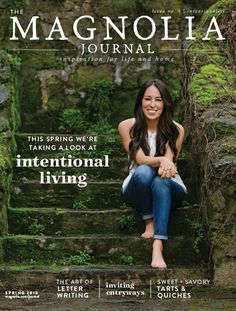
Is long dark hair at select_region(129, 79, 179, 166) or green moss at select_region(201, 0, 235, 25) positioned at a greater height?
green moss at select_region(201, 0, 235, 25)

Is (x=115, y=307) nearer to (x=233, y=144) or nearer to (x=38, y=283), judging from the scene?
(x=38, y=283)

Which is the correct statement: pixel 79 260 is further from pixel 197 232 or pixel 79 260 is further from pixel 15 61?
pixel 15 61

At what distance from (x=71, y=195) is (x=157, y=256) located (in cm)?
102

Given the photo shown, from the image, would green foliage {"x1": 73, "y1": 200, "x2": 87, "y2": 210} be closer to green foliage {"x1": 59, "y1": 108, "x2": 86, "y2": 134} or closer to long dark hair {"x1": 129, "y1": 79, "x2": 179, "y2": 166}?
long dark hair {"x1": 129, "y1": 79, "x2": 179, "y2": 166}

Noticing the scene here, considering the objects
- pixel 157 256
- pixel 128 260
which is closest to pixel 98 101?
pixel 128 260

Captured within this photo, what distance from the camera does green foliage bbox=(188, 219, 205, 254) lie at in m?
4.78

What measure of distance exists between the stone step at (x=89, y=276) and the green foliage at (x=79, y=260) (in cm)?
16

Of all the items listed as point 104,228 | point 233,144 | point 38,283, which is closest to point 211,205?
point 233,144

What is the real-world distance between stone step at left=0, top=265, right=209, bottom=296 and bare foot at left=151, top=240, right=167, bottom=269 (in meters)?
0.05

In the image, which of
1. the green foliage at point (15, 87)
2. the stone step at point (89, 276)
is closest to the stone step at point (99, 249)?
the stone step at point (89, 276)

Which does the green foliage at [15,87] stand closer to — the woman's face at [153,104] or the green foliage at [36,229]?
the green foliage at [36,229]

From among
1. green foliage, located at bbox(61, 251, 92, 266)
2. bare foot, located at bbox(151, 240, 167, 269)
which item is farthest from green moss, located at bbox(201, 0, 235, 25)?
green foliage, located at bbox(61, 251, 92, 266)

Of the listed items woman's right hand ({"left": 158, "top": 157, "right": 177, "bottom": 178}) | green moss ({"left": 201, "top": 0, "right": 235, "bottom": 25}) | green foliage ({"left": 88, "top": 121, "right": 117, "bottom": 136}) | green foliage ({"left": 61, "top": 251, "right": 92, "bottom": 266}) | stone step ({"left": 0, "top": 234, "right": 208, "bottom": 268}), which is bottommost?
green foliage ({"left": 61, "top": 251, "right": 92, "bottom": 266})

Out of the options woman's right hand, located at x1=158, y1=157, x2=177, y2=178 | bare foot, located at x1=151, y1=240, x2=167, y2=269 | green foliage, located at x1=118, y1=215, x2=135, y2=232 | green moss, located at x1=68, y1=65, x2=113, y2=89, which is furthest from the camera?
green moss, located at x1=68, y1=65, x2=113, y2=89
